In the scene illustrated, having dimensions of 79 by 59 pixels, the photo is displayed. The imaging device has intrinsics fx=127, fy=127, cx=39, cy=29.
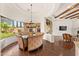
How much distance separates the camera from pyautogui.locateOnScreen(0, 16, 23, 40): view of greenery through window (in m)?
2.29

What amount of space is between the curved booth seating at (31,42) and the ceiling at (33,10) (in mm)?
300

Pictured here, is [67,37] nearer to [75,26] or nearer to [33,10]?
[75,26]

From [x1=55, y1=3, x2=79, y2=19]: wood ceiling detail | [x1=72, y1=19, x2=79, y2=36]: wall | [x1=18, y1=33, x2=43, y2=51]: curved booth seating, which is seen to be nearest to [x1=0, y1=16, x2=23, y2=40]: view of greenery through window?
[x1=18, y1=33, x2=43, y2=51]: curved booth seating

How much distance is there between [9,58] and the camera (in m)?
2.40

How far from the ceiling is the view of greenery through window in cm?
9

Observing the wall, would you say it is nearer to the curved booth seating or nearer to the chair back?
the chair back

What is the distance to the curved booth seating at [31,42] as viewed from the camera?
232cm

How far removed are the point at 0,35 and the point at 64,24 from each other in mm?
1177

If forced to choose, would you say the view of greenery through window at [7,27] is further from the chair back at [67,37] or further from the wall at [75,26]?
the wall at [75,26]

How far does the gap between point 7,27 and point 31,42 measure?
1.69 feet

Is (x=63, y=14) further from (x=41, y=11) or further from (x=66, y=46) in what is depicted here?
(x=66, y=46)

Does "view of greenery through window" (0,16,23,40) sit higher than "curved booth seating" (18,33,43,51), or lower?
higher

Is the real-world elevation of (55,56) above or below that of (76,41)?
below

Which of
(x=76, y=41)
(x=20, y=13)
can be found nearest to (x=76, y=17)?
(x=76, y=41)
